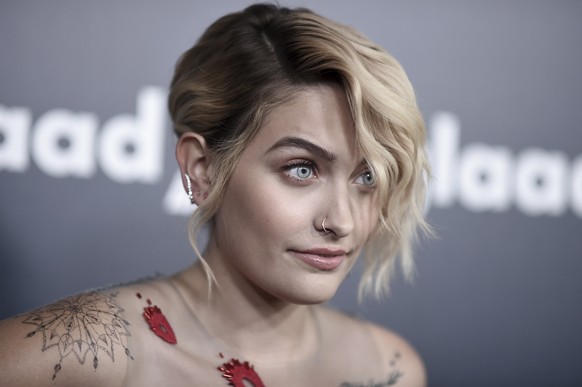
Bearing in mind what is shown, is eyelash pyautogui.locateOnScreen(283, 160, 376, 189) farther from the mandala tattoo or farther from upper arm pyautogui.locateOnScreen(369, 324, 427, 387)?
upper arm pyautogui.locateOnScreen(369, 324, 427, 387)

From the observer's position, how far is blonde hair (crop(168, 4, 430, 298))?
1.68 metres

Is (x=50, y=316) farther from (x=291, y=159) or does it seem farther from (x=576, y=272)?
(x=576, y=272)

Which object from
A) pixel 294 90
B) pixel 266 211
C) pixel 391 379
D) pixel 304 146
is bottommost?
pixel 391 379

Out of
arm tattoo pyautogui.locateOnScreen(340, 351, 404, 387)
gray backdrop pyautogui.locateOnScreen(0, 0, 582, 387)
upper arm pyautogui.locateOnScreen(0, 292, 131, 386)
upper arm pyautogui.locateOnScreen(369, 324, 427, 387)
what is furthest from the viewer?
gray backdrop pyautogui.locateOnScreen(0, 0, 582, 387)

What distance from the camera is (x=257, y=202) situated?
1.67 meters

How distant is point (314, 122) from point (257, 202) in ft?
0.64

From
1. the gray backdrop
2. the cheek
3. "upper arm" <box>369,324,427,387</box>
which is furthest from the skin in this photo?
the gray backdrop

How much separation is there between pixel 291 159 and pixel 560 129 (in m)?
1.31

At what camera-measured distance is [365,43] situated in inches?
69.6

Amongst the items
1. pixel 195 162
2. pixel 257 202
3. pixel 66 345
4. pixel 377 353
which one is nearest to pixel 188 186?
pixel 195 162

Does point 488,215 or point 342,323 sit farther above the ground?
point 488,215

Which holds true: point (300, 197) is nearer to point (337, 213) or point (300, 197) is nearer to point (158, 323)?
point (337, 213)

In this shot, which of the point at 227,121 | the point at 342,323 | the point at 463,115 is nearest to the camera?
the point at 227,121

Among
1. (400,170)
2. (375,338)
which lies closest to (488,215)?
(375,338)
